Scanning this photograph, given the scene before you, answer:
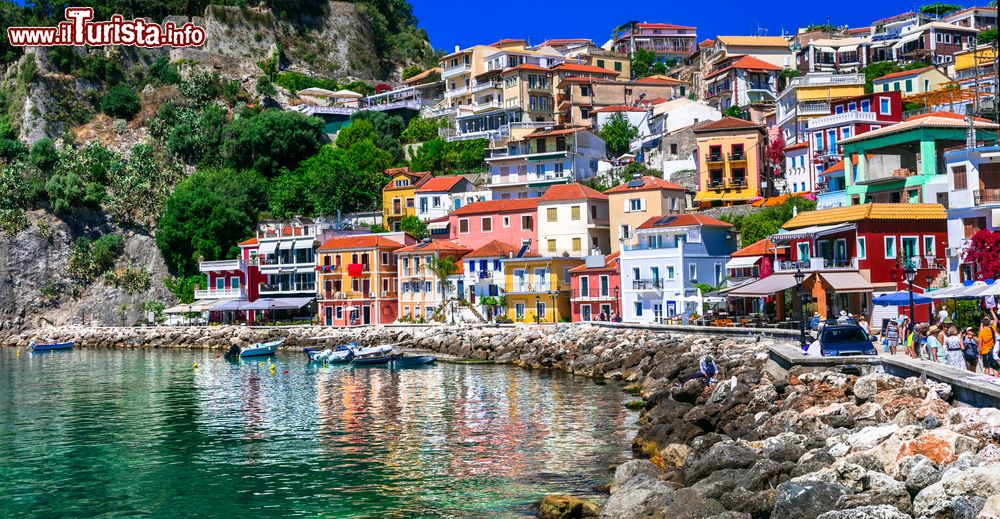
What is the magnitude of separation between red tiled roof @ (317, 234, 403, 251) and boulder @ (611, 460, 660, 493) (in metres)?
54.3

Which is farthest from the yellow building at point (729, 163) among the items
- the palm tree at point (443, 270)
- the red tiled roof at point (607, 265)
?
the palm tree at point (443, 270)

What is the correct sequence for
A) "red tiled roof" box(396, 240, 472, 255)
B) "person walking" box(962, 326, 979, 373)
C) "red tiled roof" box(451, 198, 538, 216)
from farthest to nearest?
"red tiled roof" box(451, 198, 538, 216) → "red tiled roof" box(396, 240, 472, 255) → "person walking" box(962, 326, 979, 373)

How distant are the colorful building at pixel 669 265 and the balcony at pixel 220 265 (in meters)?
35.2

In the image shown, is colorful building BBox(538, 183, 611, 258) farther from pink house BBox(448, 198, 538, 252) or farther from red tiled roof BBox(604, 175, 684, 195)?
red tiled roof BBox(604, 175, 684, 195)

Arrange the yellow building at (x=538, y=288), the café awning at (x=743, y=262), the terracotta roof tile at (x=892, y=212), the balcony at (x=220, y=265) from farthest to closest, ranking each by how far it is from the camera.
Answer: the balcony at (x=220, y=265) < the yellow building at (x=538, y=288) < the café awning at (x=743, y=262) < the terracotta roof tile at (x=892, y=212)

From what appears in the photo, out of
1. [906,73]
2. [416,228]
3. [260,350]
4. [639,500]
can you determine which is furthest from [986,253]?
[416,228]

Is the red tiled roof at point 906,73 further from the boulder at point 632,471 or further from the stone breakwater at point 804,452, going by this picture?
the boulder at point 632,471

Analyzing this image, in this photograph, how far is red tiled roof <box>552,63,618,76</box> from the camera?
95.2 metres

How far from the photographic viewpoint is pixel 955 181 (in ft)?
134

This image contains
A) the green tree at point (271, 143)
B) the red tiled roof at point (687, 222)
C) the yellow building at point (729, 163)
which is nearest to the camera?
the red tiled roof at point (687, 222)

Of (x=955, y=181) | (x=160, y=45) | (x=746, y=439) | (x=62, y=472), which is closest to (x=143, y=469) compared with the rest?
(x=62, y=472)

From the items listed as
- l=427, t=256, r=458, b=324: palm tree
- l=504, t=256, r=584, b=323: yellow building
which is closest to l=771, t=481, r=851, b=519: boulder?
l=504, t=256, r=584, b=323: yellow building

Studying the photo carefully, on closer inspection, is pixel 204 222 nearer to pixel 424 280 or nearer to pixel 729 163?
pixel 424 280

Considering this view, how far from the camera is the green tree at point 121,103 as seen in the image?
99.6 m
